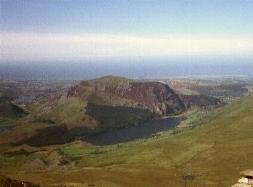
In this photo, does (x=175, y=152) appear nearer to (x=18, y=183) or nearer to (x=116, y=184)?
(x=116, y=184)

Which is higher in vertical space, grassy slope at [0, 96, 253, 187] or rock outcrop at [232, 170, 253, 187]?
rock outcrop at [232, 170, 253, 187]

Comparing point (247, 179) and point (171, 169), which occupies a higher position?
point (247, 179)

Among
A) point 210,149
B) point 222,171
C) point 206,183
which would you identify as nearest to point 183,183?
point 206,183

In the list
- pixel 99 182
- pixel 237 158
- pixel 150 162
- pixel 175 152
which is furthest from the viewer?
pixel 175 152

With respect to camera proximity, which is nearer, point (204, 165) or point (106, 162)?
point (204, 165)

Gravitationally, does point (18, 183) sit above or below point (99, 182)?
above

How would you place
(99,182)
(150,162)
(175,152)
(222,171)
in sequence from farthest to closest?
(175,152), (150,162), (222,171), (99,182)

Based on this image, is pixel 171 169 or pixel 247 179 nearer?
pixel 247 179

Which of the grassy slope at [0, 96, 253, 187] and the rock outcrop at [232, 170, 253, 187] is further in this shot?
the grassy slope at [0, 96, 253, 187]

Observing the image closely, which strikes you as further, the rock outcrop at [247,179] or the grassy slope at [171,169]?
the grassy slope at [171,169]

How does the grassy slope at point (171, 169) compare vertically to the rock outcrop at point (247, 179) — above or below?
below
